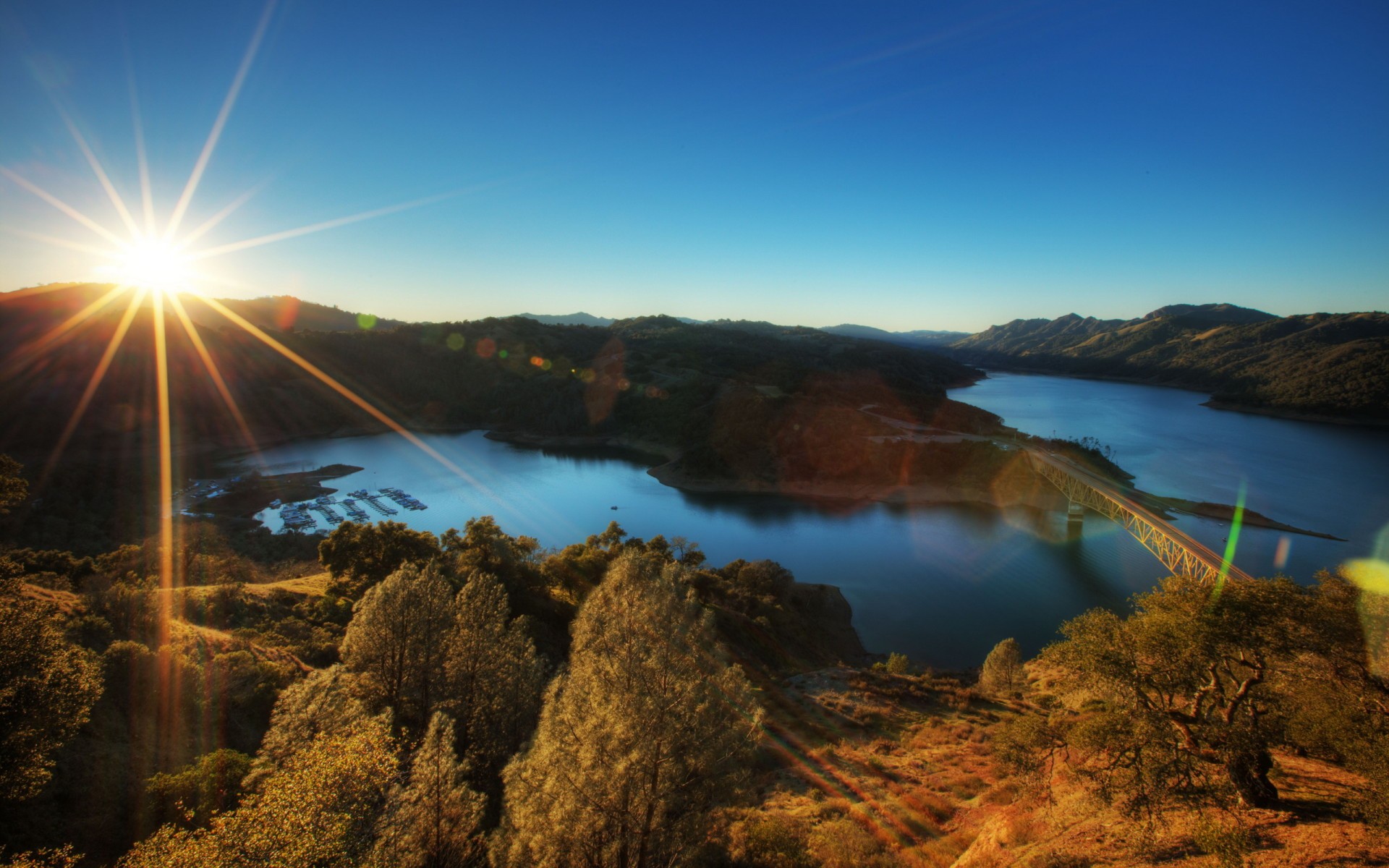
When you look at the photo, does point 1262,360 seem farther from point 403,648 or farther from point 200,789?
point 200,789

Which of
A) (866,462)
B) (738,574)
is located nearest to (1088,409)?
(866,462)

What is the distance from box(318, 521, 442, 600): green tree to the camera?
22.9 meters

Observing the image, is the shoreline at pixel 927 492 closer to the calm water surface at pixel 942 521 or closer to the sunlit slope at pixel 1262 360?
the calm water surface at pixel 942 521

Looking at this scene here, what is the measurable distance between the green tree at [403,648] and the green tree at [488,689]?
1.42 feet

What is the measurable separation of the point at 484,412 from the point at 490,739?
89.0 meters

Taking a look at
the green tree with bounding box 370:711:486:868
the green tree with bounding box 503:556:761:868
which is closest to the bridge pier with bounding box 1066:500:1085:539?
the green tree with bounding box 503:556:761:868

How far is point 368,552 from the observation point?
23.3 meters

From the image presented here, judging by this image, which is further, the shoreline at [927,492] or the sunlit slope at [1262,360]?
the sunlit slope at [1262,360]

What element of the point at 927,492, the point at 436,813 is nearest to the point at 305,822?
the point at 436,813

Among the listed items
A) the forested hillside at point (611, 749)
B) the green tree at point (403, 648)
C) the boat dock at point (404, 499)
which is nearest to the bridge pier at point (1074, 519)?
the forested hillside at point (611, 749)

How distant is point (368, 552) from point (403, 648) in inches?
533

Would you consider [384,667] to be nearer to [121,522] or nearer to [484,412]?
[121,522]

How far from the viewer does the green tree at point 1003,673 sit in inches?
798

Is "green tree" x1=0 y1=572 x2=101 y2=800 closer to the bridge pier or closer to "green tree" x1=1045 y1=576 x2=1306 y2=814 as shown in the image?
"green tree" x1=1045 y1=576 x2=1306 y2=814
